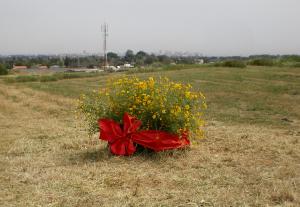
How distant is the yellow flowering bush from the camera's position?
6.57 metres

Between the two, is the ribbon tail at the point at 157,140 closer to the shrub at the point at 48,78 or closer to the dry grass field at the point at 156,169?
the dry grass field at the point at 156,169

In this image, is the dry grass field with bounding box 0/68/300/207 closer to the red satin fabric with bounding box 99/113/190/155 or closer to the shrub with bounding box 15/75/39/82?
the red satin fabric with bounding box 99/113/190/155

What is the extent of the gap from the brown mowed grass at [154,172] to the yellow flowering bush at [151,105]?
44cm

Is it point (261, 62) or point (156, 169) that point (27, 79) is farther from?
point (156, 169)

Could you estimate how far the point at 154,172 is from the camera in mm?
5703

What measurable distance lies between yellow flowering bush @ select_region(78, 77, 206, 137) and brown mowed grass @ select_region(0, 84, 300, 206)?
439 millimetres

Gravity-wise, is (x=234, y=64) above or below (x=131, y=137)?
below

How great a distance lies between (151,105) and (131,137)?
53cm

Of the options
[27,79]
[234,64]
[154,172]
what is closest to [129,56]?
[234,64]

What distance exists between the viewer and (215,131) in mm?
8555

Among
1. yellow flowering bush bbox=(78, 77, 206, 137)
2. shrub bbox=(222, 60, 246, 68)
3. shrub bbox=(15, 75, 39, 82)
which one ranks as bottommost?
shrub bbox=(15, 75, 39, 82)

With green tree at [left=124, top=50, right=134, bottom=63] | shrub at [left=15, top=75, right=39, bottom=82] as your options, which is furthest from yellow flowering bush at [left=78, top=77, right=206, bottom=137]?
green tree at [left=124, top=50, right=134, bottom=63]

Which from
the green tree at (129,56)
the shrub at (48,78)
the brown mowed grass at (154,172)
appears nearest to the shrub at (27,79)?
the shrub at (48,78)

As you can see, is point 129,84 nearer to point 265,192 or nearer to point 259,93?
point 265,192
